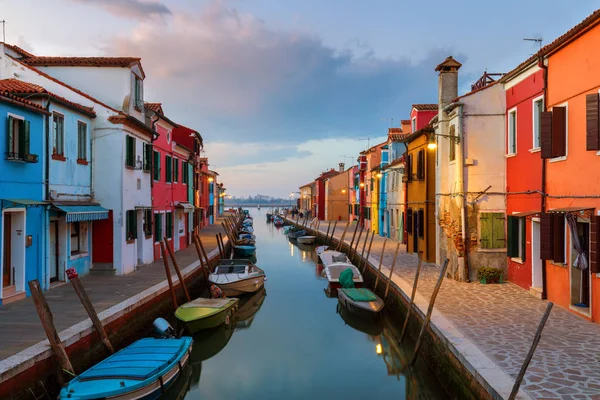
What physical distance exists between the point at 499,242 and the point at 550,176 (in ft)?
13.4

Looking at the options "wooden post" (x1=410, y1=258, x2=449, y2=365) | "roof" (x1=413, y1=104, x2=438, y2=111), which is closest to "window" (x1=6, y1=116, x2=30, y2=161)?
"wooden post" (x1=410, y1=258, x2=449, y2=365)

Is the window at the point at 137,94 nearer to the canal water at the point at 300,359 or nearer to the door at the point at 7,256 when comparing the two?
the door at the point at 7,256

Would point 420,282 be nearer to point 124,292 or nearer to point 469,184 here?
point 469,184

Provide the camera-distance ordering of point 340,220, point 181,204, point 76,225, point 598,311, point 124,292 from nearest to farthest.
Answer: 1. point 598,311
2. point 124,292
3. point 76,225
4. point 181,204
5. point 340,220

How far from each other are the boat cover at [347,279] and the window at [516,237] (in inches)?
268

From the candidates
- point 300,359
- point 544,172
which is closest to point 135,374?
point 300,359

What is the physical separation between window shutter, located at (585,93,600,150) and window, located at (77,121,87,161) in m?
16.2

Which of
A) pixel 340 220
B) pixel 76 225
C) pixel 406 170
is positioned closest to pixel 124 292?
pixel 76 225

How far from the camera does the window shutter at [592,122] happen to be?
1012cm

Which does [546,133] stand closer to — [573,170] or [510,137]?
[573,170]

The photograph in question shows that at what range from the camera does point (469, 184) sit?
1653cm

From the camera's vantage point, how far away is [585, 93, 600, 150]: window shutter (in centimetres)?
1012

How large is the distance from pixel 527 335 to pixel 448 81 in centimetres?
1177

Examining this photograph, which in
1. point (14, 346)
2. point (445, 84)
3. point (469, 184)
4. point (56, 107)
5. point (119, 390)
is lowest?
point (119, 390)
